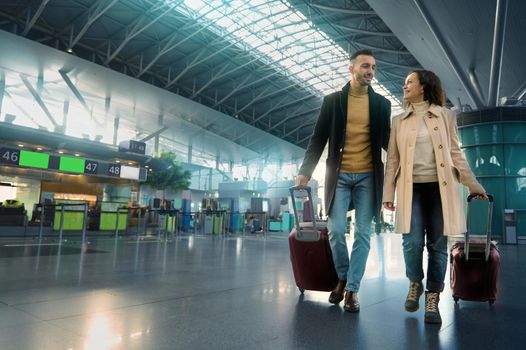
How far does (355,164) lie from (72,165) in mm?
14134

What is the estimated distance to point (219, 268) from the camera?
4832 millimetres

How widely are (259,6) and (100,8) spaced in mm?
8159

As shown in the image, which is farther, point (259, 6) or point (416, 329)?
point (259, 6)

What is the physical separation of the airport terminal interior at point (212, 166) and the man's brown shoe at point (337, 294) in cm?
9

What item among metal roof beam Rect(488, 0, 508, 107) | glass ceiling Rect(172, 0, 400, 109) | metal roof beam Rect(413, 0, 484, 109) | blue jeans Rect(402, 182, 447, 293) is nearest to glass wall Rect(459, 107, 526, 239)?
metal roof beam Rect(488, 0, 508, 107)

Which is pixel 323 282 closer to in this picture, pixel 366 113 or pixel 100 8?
pixel 366 113

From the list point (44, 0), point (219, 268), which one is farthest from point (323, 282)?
point (44, 0)

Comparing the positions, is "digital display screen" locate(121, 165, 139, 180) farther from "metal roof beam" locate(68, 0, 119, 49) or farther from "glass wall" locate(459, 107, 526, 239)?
"glass wall" locate(459, 107, 526, 239)

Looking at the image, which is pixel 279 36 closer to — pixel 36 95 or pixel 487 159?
pixel 487 159

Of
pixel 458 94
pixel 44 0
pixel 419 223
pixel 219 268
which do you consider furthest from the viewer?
pixel 458 94

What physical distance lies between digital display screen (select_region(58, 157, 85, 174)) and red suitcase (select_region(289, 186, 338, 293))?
13.5 meters

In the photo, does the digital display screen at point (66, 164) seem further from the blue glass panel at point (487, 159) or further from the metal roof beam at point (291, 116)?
the metal roof beam at point (291, 116)

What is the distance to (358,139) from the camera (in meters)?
2.86

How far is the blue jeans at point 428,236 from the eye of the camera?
2510 mm
